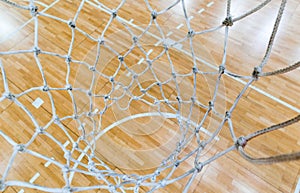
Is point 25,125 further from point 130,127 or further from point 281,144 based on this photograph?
point 281,144

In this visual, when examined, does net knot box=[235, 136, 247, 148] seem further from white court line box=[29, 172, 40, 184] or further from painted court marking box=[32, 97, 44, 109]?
painted court marking box=[32, 97, 44, 109]

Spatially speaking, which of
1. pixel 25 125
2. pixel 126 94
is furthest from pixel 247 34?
pixel 25 125

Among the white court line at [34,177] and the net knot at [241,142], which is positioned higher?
the net knot at [241,142]

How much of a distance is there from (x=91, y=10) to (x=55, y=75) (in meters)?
1.02

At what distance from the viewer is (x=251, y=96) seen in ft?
6.56

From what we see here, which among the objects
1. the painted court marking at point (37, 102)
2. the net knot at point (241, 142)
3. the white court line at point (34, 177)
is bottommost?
the white court line at point (34, 177)

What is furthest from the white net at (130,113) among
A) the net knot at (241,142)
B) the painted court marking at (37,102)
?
the net knot at (241,142)

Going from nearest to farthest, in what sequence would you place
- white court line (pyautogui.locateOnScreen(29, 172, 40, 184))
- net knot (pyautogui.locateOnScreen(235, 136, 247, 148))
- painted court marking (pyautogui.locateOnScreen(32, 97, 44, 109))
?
net knot (pyautogui.locateOnScreen(235, 136, 247, 148)), white court line (pyautogui.locateOnScreen(29, 172, 40, 184)), painted court marking (pyautogui.locateOnScreen(32, 97, 44, 109))

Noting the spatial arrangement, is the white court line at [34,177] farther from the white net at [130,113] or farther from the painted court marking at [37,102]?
the painted court marking at [37,102]

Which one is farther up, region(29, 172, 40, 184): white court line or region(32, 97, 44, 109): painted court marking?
region(32, 97, 44, 109): painted court marking

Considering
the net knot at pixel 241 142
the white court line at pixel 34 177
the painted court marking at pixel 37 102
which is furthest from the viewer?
the painted court marking at pixel 37 102

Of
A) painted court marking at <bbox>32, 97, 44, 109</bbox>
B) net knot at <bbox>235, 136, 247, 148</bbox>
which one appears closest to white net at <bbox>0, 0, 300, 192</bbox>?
painted court marking at <bbox>32, 97, 44, 109</bbox>

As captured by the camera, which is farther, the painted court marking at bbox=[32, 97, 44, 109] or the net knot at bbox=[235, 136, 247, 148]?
the painted court marking at bbox=[32, 97, 44, 109]

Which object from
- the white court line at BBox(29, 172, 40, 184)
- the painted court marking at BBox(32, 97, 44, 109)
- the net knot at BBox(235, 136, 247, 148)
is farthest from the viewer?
the painted court marking at BBox(32, 97, 44, 109)
